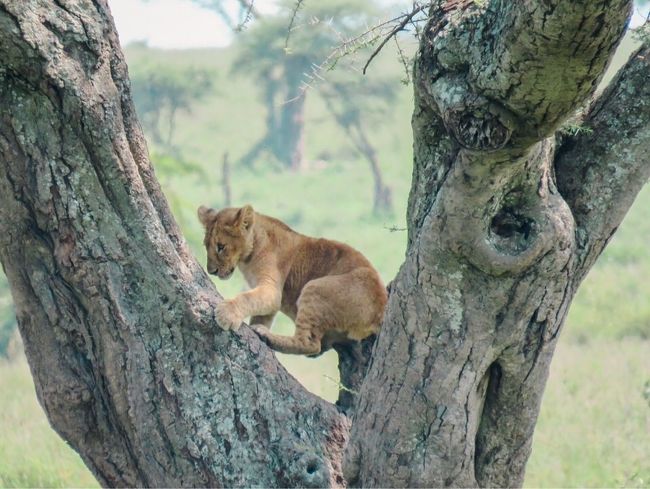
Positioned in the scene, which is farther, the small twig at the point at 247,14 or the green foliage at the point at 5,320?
the green foliage at the point at 5,320

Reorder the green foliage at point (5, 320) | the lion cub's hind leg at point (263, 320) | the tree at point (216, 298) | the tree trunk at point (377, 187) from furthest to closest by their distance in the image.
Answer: the tree trunk at point (377, 187), the green foliage at point (5, 320), the lion cub's hind leg at point (263, 320), the tree at point (216, 298)

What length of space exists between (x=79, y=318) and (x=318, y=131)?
135 feet

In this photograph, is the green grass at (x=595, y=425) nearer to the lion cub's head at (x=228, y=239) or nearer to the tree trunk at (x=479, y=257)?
the tree trunk at (x=479, y=257)

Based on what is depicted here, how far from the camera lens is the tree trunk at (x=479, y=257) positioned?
149 inches

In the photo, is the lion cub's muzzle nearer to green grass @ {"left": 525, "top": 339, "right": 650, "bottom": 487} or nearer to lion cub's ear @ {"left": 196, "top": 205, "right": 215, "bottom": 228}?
lion cub's ear @ {"left": 196, "top": 205, "right": 215, "bottom": 228}

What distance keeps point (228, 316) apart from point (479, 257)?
1.38 meters

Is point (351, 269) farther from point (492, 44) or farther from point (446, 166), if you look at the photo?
point (492, 44)

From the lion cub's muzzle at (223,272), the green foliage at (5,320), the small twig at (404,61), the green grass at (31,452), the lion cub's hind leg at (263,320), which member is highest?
the small twig at (404,61)

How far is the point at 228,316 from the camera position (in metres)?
4.93

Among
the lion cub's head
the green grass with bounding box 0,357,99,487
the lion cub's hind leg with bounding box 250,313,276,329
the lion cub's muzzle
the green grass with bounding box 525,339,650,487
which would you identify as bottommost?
the green grass with bounding box 0,357,99,487

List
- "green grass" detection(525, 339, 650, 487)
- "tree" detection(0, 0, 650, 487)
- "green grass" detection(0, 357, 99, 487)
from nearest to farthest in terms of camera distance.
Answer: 1. "tree" detection(0, 0, 650, 487)
2. "green grass" detection(0, 357, 99, 487)
3. "green grass" detection(525, 339, 650, 487)

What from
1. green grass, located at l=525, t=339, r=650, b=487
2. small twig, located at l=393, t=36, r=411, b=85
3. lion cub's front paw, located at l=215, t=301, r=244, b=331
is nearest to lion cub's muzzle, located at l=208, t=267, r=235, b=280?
lion cub's front paw, located at l=215, t=301, r=244, b=331

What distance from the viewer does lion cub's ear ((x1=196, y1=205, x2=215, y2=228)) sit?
22.9ft

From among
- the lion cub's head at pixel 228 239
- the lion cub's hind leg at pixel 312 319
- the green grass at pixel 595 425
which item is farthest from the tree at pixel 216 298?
the green grass at pixel 595 425
